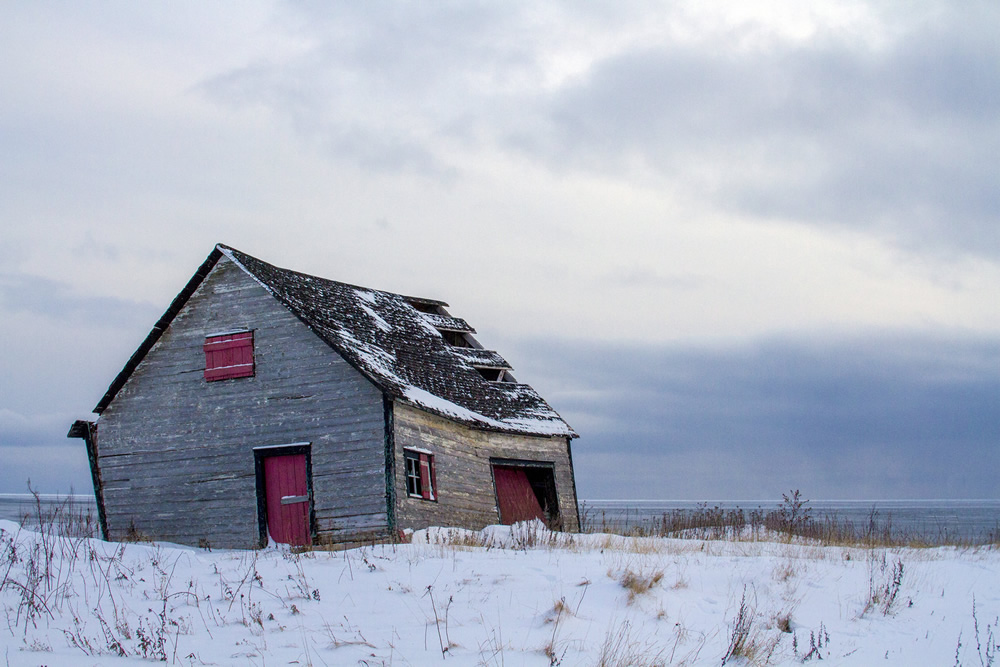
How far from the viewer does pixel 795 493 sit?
76.6 ft

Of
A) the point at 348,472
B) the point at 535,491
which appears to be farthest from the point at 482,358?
the point at 348,472

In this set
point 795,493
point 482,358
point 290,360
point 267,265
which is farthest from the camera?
point 482,358

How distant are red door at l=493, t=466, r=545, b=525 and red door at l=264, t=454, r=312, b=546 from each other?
517 cm

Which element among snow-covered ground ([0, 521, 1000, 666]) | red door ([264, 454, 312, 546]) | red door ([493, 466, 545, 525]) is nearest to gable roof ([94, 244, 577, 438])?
red door ([493, 466, 545, 525])

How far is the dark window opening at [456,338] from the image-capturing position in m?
26.4

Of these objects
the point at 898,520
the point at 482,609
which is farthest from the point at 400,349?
the point at 898,520

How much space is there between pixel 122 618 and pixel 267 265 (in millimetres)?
13720

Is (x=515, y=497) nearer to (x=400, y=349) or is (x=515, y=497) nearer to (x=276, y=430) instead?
(x=400, y=349)

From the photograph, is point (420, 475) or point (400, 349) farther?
point (400, 349)

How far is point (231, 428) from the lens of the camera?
18.9 m

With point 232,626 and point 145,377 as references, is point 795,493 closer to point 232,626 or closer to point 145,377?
point 145,377

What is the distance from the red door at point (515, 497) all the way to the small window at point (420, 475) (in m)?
2.84

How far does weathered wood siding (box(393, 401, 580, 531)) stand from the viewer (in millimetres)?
17938

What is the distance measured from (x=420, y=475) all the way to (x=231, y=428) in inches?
160
